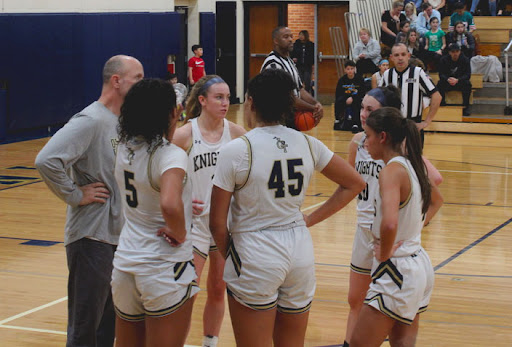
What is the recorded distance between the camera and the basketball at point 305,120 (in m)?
6.76

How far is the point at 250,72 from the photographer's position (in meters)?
24.5

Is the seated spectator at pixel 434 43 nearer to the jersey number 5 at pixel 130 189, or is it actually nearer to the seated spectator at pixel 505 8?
the seated spectator at pixel 505 8

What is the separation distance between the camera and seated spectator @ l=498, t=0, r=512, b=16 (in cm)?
2028

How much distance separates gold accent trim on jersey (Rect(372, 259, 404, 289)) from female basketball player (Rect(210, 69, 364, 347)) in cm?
46

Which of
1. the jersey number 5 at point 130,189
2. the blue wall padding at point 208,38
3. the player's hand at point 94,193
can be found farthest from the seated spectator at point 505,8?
the jersey number 5 at point 130,189

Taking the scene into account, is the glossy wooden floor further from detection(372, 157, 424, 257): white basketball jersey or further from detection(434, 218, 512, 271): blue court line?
detection(372, 157, 424, 257): white basketball jersey

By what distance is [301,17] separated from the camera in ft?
79.8

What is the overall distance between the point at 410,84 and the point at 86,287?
4.79m

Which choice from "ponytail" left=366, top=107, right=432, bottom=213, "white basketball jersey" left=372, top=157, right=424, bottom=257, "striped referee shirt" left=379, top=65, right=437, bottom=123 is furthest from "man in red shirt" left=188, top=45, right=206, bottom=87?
"white basketball jersey" left=372, top=157, right=424, bottom=257

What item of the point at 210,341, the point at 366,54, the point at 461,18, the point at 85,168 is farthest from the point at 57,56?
the point at 85,168

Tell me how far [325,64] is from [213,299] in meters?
19.5

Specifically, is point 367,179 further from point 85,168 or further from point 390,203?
point 85,168

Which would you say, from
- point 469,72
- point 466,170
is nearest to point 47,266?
point 466,170

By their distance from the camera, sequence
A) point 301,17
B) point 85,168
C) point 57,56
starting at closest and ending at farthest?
point 85,168, point 57,56, point 301,17
